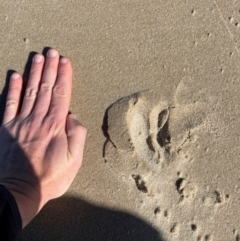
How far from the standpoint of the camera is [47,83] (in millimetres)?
2053

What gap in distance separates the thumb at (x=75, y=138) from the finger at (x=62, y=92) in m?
0.05

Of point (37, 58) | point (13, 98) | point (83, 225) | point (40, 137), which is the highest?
point (37, 58)

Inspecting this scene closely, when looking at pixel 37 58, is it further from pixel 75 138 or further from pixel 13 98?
Result: pixel 75 138

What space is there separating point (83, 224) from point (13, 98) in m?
0.63

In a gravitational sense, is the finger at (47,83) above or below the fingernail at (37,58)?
below

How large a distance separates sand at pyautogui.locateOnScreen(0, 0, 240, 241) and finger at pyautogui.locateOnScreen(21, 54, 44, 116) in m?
0.06

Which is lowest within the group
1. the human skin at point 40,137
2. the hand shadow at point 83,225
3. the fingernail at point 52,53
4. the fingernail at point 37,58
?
the hand shadow at point 83,225

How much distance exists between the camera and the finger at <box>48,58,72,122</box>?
6.66 ft

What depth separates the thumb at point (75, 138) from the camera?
6.54ft

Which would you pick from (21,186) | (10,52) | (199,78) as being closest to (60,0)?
(10,52)

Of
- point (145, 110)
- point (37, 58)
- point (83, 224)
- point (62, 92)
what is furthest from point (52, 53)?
point (83, 224)

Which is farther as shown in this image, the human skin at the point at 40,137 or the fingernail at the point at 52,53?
the fingernail at the point at 52,53

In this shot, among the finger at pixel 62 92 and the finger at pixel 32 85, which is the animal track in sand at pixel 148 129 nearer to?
the finger at pixel 62 92

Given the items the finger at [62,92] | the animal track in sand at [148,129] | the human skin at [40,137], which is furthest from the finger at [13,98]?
the animal track in sand at [148,129]
